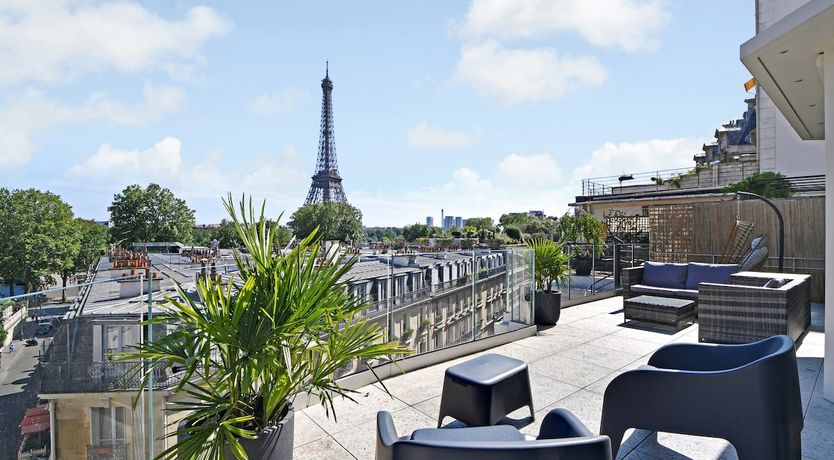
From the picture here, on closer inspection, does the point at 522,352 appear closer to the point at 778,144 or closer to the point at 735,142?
the point at 778,144

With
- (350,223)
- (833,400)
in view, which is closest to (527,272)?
(833,400)

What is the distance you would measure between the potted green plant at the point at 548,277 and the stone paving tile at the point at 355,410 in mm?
3140

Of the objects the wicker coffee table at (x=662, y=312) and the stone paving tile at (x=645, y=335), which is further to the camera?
the wicker coffee table at (x=662, y=312)

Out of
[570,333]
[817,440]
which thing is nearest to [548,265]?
[570,333]

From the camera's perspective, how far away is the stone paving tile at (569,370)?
392cm

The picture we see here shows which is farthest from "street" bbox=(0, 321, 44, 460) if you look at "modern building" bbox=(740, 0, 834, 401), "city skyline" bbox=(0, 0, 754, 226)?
"modern building" bbox=(740, 0, 834, 401)

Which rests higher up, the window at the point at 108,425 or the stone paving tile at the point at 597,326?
the window at the point at 108,425

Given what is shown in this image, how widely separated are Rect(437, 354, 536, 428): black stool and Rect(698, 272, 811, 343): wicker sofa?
323cm

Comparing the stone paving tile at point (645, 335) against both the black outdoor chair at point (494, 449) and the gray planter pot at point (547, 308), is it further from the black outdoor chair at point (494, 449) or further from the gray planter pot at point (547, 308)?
the black outdoor chair at point (494, 449)

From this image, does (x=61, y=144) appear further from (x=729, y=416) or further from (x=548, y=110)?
(x=729, y=416)

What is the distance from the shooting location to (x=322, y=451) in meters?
2.68

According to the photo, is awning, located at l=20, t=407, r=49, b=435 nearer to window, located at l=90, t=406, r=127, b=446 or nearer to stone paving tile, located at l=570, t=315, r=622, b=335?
window, located at l=90, t=406, r=127, b=446

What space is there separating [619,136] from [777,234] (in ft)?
50.8

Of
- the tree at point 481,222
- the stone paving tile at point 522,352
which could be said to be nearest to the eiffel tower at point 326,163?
the tree at point 481,222
